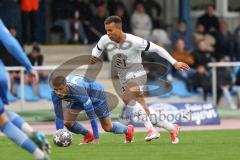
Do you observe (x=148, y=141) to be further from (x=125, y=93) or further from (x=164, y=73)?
(x=164, y=73)

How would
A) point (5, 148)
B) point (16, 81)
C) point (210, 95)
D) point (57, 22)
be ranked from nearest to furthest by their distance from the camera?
point (5, 148)
point (16, 81)
point (210, 95)
point (57, 22)

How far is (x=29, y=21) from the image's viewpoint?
26.5 metres

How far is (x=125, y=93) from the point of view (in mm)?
16094

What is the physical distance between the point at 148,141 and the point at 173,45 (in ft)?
32.5

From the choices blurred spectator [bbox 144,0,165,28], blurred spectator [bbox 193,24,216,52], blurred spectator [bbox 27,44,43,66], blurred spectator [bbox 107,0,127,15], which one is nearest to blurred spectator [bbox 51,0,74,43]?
blurred spectator [bbox 107,0,127,15]

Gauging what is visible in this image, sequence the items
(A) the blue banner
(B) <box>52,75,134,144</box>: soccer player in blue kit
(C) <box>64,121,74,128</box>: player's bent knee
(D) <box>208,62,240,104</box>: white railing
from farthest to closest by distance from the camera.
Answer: (D) <box>208,62,240,104</box>: white railing < (A) the blue banner < (C) <box>64,121,74,128</box>: player's bent knee < (B) <box>52,75,134,144</box>: soccer player in blue kit

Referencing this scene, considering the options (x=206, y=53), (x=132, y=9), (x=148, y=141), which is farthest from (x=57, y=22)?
(x=148, y=141)

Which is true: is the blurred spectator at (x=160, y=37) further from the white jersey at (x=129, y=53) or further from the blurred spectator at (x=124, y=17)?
the white jersey at (x=129, y=53)

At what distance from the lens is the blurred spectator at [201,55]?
24922 mm

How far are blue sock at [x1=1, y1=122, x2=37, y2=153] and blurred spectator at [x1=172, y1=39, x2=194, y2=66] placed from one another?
1402cm

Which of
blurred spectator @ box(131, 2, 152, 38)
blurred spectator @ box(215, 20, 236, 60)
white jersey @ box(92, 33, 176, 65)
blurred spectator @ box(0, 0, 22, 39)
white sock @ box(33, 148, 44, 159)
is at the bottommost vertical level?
blurred spectator @ box(215, 20, 236, 60)

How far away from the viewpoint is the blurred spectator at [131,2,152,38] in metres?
26.7

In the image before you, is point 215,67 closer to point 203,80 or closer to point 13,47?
point 203,80

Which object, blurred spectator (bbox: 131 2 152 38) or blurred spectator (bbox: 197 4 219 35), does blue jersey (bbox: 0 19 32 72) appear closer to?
blurred spectator (bbox: 131 2 152 38)
